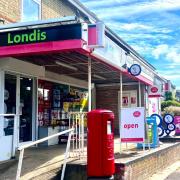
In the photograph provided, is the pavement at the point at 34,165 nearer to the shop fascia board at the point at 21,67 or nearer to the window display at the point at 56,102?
the shop fascia board at the point at 21,67

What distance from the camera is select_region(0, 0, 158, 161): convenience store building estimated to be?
28.2ft

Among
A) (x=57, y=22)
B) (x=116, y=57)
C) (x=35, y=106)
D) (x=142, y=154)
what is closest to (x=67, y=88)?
(x=35, y=106)

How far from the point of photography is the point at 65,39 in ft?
27.8

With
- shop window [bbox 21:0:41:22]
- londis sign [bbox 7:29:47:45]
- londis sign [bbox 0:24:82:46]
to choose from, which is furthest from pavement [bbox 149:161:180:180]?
shop window [bbox 21:0:41:22]

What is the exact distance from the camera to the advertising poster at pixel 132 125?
10109 mm

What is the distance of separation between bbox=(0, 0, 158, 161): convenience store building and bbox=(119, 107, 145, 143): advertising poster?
1089mm

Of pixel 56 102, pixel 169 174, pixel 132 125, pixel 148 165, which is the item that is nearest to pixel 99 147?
pixel 132 125

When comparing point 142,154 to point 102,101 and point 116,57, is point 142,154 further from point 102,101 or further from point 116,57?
point 102,101

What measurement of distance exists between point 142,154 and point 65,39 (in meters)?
3.77

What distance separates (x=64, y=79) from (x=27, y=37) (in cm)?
623

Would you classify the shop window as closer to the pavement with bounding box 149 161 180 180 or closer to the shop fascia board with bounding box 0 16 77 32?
the shop fascia board with bounding box 0 16 77 32

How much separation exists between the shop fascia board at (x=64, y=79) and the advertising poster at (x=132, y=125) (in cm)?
426

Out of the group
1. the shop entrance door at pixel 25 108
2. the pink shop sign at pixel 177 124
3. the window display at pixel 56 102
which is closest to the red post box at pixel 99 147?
the shop entrance door at pixel 25 108

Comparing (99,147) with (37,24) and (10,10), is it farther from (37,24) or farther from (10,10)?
(10,10)
